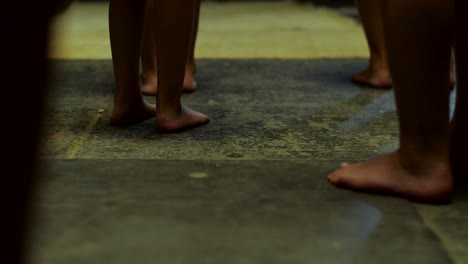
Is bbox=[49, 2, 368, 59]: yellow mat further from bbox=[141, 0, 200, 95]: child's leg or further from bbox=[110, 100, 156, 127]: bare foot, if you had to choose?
bbox=[110, 100, 156, 127]: bare foot

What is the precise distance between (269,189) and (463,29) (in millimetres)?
450

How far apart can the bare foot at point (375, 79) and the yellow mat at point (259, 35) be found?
54 cm

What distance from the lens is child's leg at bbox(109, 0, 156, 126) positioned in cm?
160

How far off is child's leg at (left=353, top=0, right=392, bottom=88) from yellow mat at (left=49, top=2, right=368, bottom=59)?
22.5 inches

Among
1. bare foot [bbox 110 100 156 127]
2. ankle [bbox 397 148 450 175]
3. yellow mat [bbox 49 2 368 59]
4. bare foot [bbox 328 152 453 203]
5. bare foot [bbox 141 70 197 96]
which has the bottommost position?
yellow mat [bbox 49 2 368 59]

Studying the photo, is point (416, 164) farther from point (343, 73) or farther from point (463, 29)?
point (343, 73)

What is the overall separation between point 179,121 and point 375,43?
0.89 metres

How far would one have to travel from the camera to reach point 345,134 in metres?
1.56

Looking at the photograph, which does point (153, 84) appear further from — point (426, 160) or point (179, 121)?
point (426, 160)

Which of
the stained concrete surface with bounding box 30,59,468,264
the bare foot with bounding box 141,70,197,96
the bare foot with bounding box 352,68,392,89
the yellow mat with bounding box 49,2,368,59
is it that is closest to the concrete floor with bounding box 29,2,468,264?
the stained concrete surface with bounding box 30,59,468,264

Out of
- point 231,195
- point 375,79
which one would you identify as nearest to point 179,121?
point 231,195

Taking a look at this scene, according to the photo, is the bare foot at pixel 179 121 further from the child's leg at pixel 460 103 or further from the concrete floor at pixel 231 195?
the child's leg at pixel 460 103

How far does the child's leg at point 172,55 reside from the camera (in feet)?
4.97

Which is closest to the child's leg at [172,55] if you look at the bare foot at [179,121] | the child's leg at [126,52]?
the bare foot at [179,121]
